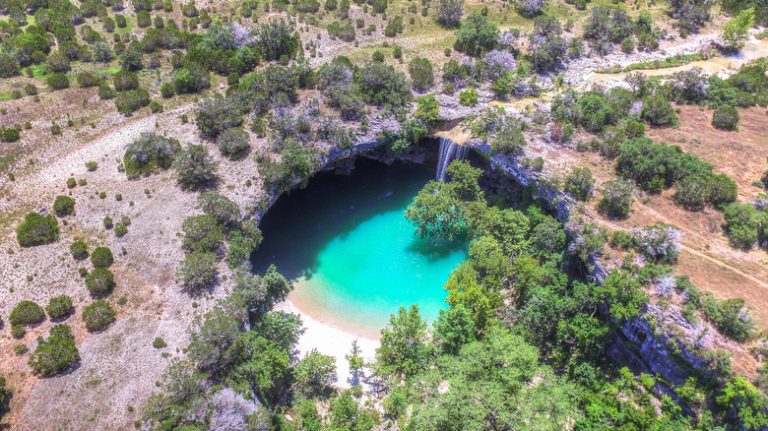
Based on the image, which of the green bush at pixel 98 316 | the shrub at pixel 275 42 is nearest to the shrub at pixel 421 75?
the shrub at pixel 275 42

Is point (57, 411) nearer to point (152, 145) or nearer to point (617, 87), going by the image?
point (152, 145)

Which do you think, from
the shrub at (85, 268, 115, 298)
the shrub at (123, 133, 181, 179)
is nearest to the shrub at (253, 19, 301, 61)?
the shrub at (123, 133, 181, 179)

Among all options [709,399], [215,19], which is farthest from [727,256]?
[215,19]

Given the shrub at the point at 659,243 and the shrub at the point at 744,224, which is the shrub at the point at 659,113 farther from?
the shrub at the point at 659,243

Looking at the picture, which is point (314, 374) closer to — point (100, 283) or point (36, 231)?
point (100, 283)

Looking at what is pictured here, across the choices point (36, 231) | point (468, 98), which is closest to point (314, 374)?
point (36, 231)

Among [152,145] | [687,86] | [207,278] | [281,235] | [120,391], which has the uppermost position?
[687,86]

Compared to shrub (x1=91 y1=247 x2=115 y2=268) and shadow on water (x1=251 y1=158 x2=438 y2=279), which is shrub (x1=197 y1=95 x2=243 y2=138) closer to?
shadow on water (x1=251 y1=158 x2=438 y2=279)
